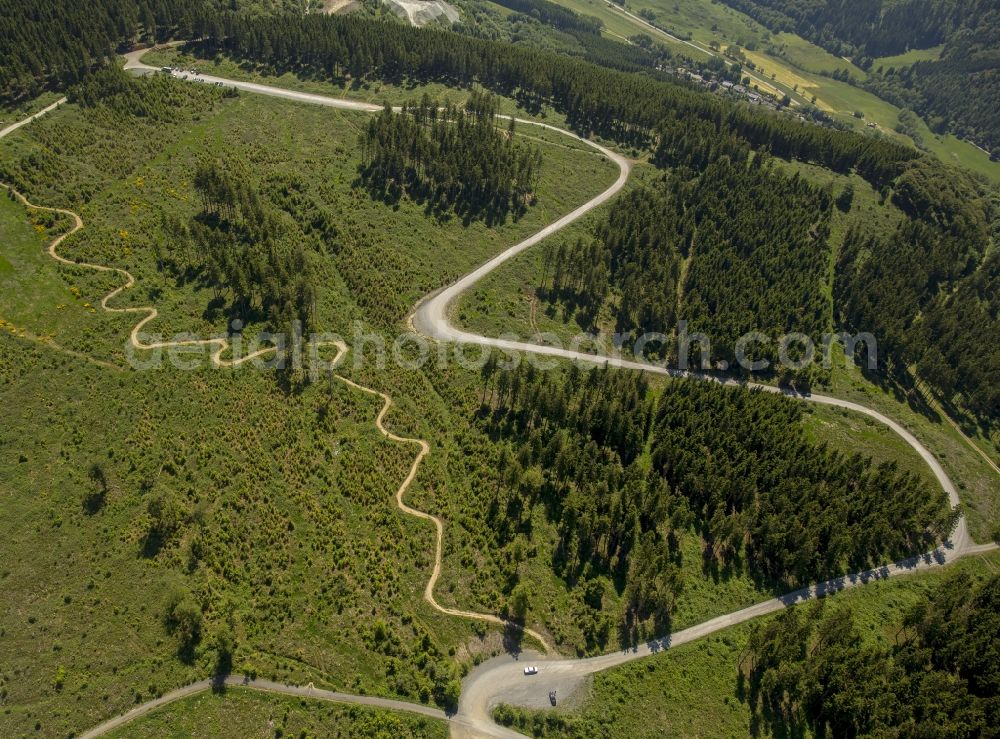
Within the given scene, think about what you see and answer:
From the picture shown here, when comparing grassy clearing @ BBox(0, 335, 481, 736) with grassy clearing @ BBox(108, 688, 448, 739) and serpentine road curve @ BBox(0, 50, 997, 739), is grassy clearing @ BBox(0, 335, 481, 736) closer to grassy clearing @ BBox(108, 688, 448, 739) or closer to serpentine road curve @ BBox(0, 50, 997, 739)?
serpentine road curve @ BBox(0, 50, 997, 739)

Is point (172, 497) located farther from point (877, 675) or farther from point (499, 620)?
point (877, 675)

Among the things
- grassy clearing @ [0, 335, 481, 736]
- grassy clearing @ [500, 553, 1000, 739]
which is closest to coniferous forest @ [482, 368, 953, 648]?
grassy clearing @ [500, 553, 1000, 739]

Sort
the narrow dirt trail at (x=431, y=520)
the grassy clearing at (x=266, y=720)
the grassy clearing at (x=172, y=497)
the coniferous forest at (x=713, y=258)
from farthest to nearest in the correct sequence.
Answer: the coniferous forest at (x=713, y=258) → the narrow dirt trail at (x=431, y=520) → the grassy clearing at (x=172, y=497) → the grassy clearing at (x=266, y=720)

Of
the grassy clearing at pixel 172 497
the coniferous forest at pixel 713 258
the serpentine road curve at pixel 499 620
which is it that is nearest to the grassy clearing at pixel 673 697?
the serpentine road curve at pixel 499 620

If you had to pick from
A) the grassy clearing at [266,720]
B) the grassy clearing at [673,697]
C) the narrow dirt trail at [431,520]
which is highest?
the narrow dirt trail at [431,520]

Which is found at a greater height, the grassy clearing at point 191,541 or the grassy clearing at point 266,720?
the grassy clearing at point 191,541

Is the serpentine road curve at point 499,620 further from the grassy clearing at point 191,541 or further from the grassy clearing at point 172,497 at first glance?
the grassy clearing at point 191,541
